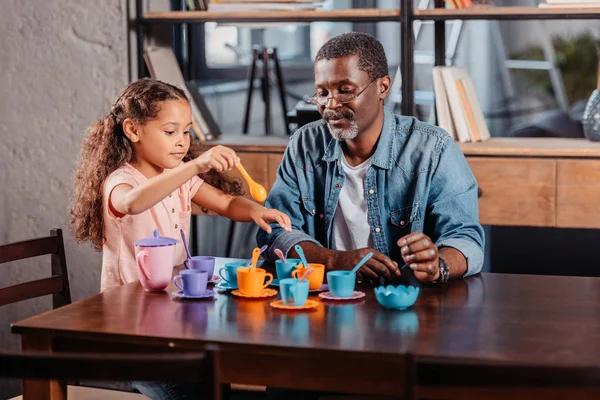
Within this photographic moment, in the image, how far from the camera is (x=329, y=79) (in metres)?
2.43

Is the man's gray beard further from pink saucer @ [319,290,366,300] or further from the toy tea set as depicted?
pink saucer @ [319,290,366,300]

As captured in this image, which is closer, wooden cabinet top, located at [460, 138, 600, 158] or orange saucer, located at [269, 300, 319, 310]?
orange saucer, located at [269, 300, 319, 310]

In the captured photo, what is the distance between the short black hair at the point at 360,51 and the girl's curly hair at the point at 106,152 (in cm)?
40

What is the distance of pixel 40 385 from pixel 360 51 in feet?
3.95

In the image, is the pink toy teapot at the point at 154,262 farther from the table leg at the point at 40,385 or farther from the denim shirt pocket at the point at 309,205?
the denim shirt pocket at the point at 309,205

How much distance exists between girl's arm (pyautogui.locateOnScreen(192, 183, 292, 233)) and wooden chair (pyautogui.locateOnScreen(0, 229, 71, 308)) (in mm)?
385

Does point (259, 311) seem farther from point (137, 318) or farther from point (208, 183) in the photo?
point (208, 183)

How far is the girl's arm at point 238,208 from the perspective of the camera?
2.24 metres

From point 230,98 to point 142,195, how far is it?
2.73m

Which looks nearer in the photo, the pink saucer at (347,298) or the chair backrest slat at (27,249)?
the pink saucer at (347,298)

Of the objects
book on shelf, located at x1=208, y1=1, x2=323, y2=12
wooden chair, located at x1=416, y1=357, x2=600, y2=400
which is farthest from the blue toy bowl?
book on shelf, located at x1=208, y1=1, x2=323, y2=12

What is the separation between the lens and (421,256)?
2012mm

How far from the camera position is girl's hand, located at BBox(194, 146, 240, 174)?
2.04m

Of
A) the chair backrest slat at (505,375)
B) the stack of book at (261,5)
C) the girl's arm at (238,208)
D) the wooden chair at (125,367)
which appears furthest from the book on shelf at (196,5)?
the chair backrest slat at (505,375)
